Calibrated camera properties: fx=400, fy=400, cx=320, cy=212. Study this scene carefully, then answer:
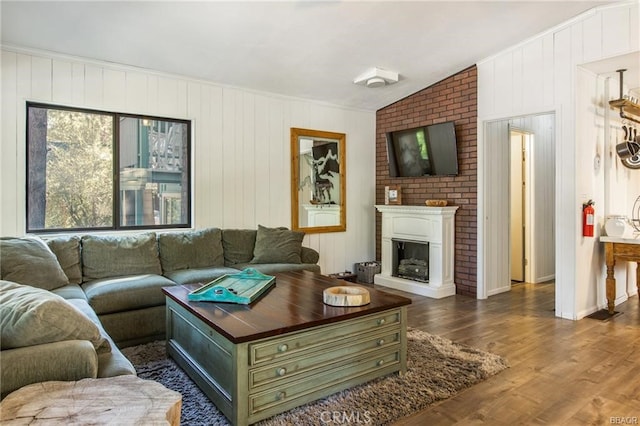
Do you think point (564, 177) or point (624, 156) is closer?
point (564, 177)

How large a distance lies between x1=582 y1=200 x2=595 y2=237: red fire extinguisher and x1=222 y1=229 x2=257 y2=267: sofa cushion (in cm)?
339

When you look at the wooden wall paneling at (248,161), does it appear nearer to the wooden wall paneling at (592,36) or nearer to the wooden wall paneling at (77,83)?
the wooden wall paneling at (77,83)

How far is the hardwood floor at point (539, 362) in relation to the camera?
2.13 metres

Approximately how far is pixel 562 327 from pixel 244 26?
3895mm

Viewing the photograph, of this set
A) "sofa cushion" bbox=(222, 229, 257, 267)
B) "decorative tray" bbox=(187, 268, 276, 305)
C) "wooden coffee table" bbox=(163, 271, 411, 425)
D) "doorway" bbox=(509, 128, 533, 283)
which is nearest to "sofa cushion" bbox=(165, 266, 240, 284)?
"sofa cushion" bbox=(222, 229, 257, 267)

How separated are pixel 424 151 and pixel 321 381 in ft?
12.3

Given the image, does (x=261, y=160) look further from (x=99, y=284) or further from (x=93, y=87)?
(x=99, y=284)

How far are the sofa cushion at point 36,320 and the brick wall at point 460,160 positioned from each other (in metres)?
4.22

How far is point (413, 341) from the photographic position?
3.16 meters

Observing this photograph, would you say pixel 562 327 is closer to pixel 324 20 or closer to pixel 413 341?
pixel 413 341

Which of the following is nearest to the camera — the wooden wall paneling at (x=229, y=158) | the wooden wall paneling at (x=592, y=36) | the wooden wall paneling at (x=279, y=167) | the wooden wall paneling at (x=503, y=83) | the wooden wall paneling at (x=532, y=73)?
the wooden wall paneling at (x=592, y=36)

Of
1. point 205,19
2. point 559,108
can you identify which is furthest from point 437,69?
point 205,19

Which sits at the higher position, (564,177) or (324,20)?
(324,20)

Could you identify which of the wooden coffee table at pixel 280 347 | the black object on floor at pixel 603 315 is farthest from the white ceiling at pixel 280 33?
the black object on floor at pixel 603 315
